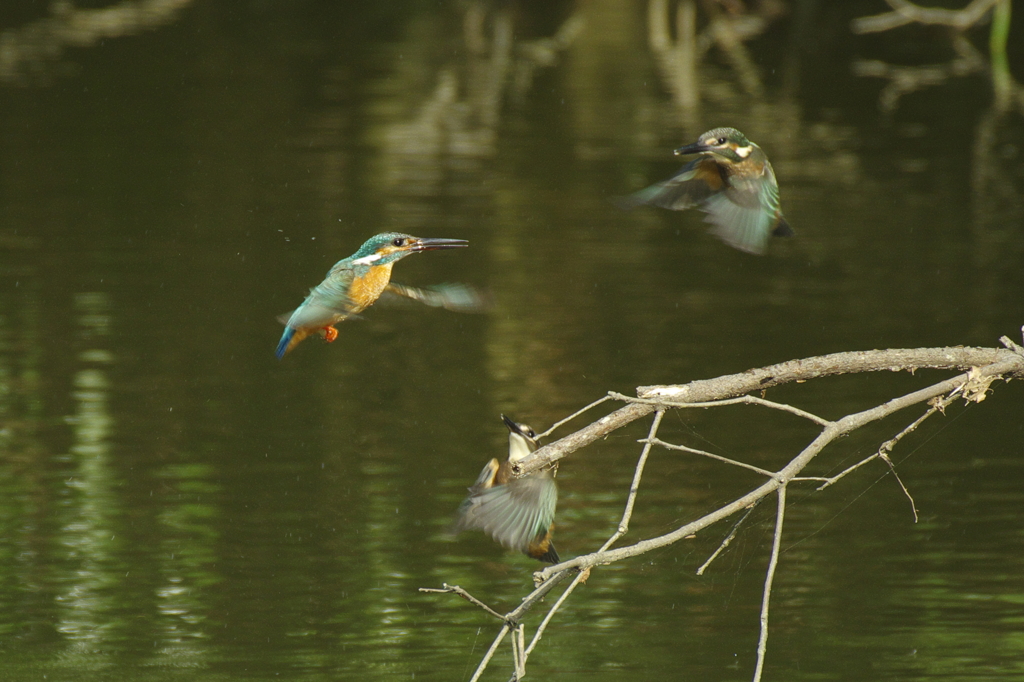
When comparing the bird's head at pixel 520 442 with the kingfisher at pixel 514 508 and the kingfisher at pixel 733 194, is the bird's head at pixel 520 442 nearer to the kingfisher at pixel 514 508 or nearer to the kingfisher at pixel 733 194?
the kingfisher at pixel 514 508

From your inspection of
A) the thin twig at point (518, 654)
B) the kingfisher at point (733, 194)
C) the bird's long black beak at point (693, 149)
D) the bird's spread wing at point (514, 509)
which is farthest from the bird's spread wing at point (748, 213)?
the thin twig at point (518, 654)

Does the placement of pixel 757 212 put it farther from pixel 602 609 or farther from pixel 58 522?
pixel 58 522

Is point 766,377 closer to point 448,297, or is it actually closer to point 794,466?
point 794,466

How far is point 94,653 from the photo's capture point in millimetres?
4621

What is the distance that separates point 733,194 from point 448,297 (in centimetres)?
95

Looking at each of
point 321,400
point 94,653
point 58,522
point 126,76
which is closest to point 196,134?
point 126,76

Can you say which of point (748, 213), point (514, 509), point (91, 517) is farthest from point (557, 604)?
point (91, 517)

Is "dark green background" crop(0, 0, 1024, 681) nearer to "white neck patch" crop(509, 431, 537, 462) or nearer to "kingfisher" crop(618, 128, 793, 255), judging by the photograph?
"white neck patch" crop(509, 431, 537, 462)

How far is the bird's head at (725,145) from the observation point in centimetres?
361

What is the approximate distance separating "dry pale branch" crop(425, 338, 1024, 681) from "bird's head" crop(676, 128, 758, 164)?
0.67 meters

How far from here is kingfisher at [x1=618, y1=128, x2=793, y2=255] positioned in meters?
3.71

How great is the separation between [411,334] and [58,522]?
9.30 feet

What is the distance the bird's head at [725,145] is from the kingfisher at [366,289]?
0.70 m

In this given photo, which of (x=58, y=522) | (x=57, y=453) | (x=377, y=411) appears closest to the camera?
(x=58, y=522)
